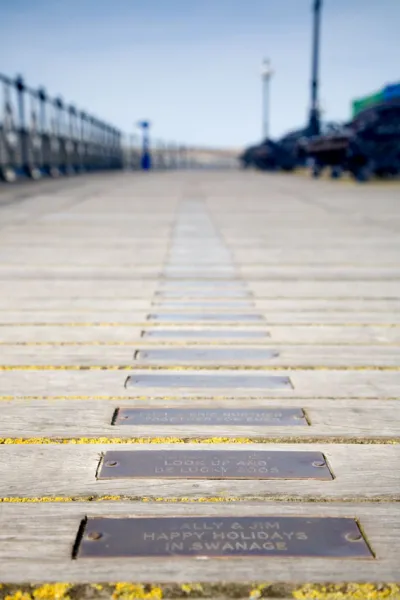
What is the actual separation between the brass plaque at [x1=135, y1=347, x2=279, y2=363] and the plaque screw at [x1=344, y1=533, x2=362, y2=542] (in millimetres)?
1100

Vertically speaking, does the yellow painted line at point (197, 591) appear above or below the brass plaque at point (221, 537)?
below

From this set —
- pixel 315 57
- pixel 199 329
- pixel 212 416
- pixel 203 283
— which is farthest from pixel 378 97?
pixel 212 416

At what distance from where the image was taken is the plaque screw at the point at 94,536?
1.27m

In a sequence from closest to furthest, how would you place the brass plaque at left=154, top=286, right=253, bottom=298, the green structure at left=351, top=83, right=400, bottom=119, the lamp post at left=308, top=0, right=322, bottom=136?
the brass plaque at left=154, top=286, right=253, bottom=298
the green structure at left=351, top=83, right=400, bottom=119
the lamp post at left=308, top=0, right=322, bottom=136

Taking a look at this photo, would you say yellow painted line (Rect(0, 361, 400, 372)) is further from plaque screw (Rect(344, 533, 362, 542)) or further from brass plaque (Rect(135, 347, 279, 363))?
plaque screw (Rect(344, 533, 362, 542))

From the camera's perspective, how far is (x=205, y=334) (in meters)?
2.70

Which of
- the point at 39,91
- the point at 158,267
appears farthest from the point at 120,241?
the point at 39,91

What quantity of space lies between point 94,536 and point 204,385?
2.89 feet

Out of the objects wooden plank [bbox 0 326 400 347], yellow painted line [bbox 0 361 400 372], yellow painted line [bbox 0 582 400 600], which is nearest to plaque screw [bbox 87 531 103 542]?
yellow painted line [bbox 0 582 400 600]

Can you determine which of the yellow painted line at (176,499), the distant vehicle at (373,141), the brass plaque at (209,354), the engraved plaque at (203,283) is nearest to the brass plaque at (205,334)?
the brass plaque at (209,354)

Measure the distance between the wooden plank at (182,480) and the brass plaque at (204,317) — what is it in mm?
1289

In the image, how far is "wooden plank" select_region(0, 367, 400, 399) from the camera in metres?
2.04

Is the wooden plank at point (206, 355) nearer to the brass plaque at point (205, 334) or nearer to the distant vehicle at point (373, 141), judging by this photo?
the brass plaque at point (205, 334)

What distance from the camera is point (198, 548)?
4.08 ft
